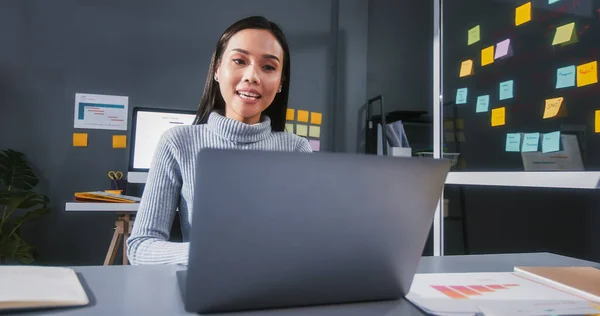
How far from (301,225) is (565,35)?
146cm

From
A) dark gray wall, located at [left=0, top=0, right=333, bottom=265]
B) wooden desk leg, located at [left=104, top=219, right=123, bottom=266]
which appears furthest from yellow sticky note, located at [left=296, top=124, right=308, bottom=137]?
wooden desk leg, located at [left=104, top=219, right=123, bottom=266]

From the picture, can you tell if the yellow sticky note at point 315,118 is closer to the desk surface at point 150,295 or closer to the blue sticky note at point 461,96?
the blue sticky note at point 461,96

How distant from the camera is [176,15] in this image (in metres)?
2.84

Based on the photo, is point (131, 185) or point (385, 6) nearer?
point (131, 185)

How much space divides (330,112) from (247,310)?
2.76 meters

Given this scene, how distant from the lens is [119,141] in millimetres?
2672

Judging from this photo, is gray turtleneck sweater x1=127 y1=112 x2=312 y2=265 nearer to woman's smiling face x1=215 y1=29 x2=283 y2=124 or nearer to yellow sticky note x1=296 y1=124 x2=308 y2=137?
woman's smiling face x1=215 y1=29 x2=283 y2=124

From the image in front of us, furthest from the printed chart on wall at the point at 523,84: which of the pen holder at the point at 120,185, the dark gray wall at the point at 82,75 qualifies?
the pen holder at the point at 120,185

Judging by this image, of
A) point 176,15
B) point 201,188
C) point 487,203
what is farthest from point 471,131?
point 176,15

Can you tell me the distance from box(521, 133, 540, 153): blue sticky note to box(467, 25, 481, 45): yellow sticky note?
1.92 feet

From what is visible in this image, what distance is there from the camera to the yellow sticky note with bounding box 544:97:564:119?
148cm

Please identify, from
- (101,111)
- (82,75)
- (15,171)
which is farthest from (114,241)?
(82,75)

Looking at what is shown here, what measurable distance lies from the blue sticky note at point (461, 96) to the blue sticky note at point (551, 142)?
554 millimetres

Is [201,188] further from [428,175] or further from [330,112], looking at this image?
[330,112]
